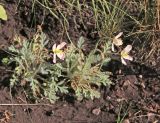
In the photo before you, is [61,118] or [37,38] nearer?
[61,118]

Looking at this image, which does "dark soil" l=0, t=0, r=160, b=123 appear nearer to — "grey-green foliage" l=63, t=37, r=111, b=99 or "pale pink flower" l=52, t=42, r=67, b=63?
"grey-green foliage" l=63, t=37, r=111, b=99

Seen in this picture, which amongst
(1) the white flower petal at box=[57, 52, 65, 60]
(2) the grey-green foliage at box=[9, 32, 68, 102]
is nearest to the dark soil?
(2) the grey-green foliage at box=[9, 32, 68, 102]

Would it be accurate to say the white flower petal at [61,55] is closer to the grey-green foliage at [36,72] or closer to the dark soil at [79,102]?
the grey-green foliage at [36,72]

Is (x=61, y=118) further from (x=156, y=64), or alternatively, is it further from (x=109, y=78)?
(x=156, y=64)

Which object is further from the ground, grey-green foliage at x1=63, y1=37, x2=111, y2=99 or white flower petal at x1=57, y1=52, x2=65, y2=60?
white flower petal at x1=57, y1=52, x2=65, y2=60

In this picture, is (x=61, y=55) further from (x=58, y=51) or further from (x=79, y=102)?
(x=79, y=102)

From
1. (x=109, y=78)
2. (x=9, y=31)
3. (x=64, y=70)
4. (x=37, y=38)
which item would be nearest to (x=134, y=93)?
(x=109, y=78)
